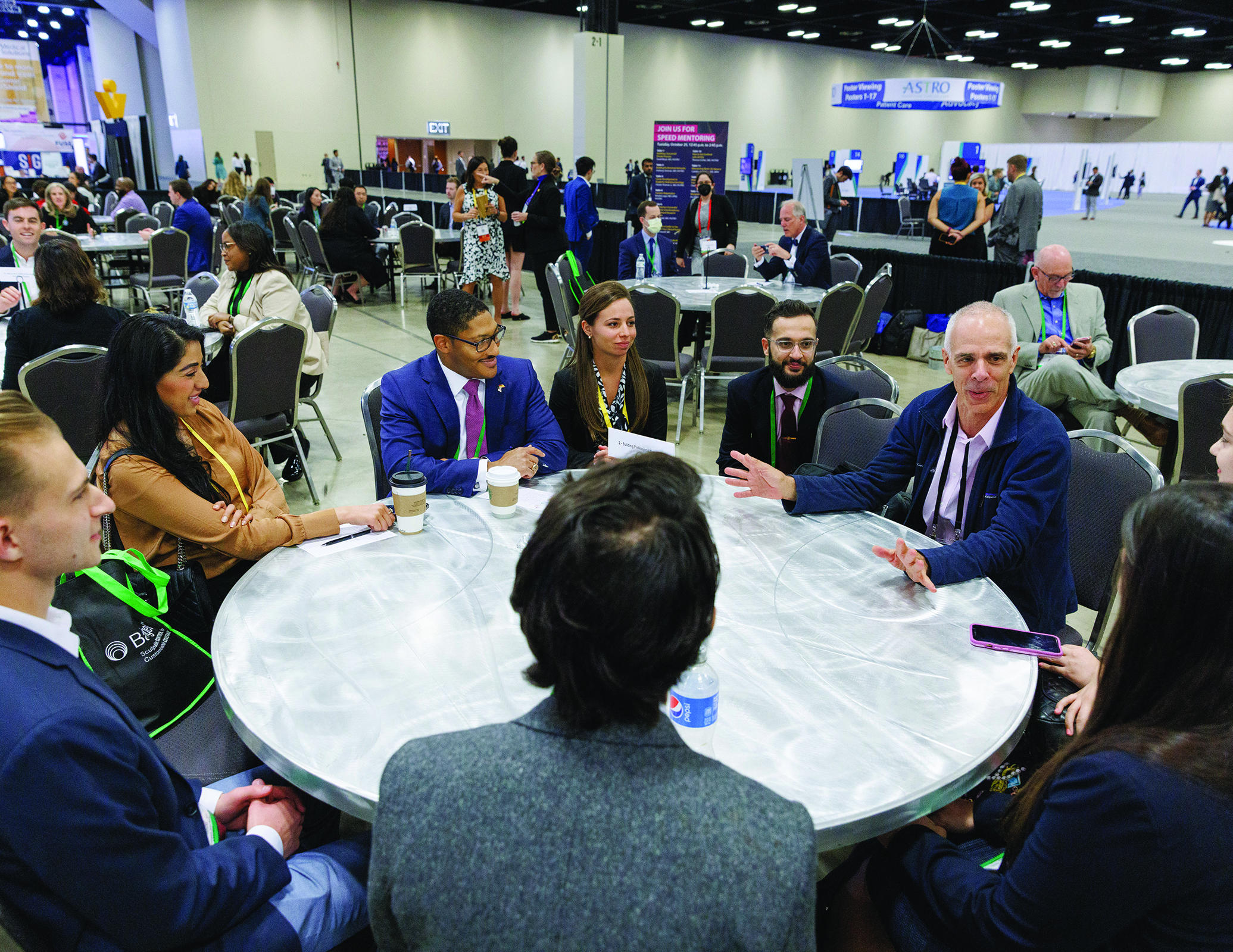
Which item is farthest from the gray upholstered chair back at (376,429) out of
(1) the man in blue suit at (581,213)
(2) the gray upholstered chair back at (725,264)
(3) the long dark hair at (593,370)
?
(1) the man in blue suit at (581,213)

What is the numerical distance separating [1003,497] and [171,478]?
80.7 inches

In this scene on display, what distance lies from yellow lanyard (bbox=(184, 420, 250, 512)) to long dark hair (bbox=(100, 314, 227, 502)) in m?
0.09

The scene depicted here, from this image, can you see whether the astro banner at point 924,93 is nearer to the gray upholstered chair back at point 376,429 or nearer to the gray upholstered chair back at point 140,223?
the gray upholstered chair back at point 140,223

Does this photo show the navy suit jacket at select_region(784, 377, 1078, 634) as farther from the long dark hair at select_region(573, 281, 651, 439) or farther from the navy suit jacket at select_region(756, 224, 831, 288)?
the navy suit jacket at select_region(756, 224, 831, 288)

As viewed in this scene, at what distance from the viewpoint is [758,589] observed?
1799 millimetres

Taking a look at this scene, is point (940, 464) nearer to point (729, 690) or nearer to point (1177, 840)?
point (729, 690)

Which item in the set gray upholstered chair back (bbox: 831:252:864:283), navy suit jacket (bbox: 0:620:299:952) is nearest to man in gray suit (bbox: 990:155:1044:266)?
gray upholstered chair back (bbox: 831:252:864:283)

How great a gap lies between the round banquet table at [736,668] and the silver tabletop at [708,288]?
139 inches

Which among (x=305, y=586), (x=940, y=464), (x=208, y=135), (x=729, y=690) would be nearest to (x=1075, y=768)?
(x=729, y=690)

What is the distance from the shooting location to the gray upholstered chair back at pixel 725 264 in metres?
6.94

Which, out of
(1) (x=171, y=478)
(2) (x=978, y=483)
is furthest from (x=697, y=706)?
(1) (x=171, y=478)

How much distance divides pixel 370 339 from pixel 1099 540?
6.89 meters

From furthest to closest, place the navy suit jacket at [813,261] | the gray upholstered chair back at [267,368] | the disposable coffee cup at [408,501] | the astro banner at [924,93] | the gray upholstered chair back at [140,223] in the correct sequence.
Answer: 1. the astro banner at [924,93]
2. the gray upholstered chair back at [140,223]
3. the navy suit jacket at [813,261]
4. the gray upholstered chair back at [267,368]
5. the disposable coffee cup at [408,501]

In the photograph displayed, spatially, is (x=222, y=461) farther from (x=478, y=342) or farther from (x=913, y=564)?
(x=913, y=564)
